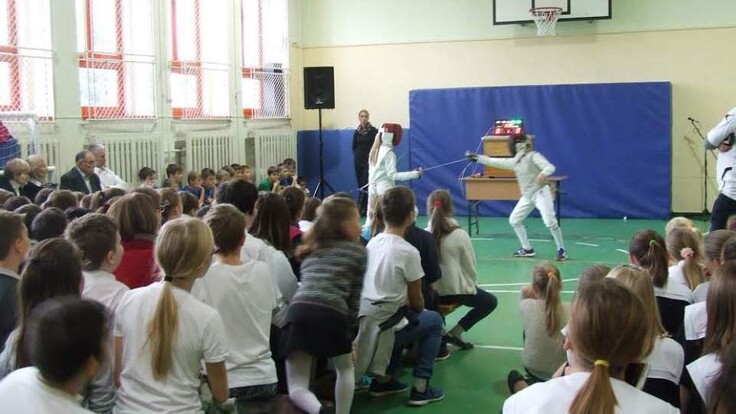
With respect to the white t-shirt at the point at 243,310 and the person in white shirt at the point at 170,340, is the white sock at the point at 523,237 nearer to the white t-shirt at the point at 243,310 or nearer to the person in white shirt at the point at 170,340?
the white t-shirt at the point at 243,310

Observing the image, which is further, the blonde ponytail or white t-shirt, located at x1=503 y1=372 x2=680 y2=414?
the blonde ponytail

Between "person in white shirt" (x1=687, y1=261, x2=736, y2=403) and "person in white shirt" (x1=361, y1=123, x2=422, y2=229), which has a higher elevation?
"person in white shirt" (x1=361, y1=123, x2=422, y2=229)

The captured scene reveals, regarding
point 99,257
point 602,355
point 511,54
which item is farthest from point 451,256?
point 511,54

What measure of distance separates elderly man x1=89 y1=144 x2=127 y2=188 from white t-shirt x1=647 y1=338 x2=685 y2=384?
7144 millimetres

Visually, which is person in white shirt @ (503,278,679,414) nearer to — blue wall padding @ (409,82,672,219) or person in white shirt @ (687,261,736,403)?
person in white shirt @ (687,261,736,403)

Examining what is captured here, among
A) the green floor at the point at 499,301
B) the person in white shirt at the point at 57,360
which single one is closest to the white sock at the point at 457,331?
the green floor at the point at 499,301

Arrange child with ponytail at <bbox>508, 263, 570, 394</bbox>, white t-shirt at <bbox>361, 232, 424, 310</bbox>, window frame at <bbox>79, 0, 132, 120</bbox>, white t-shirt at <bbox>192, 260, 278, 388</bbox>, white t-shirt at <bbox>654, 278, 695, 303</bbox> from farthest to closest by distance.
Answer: window frame at <bbox>79, 0, 132, 120</bbox> → white t-shirt at <bbox>361, 232, 424, 310</bbox> → child with ponytail at <bbox>508, 263, 570, 394</bbox> → white t-shirt at <bbox>654, 278, 695, 303</bbox> → white t-shirt at <bbox>192, 260, 278, 388</bbox>

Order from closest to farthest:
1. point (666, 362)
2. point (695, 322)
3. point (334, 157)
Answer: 1. point (666, 362)
2. point (695, 322)
3. point (334, 157)

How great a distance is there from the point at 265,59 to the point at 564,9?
526 cm

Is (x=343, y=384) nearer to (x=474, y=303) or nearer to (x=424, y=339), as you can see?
(x=424, y=339)

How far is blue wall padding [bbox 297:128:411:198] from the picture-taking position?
46.5 feet

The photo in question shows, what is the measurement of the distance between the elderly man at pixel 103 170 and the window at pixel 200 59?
2395 millimetres

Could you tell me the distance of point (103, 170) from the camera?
9.02m

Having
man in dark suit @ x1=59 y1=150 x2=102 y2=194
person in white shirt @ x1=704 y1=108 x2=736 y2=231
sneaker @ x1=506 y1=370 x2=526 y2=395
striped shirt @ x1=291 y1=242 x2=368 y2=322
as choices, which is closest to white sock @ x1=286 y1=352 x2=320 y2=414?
striped shirt @ x1=291 y1=242 x2=368 y2=322
